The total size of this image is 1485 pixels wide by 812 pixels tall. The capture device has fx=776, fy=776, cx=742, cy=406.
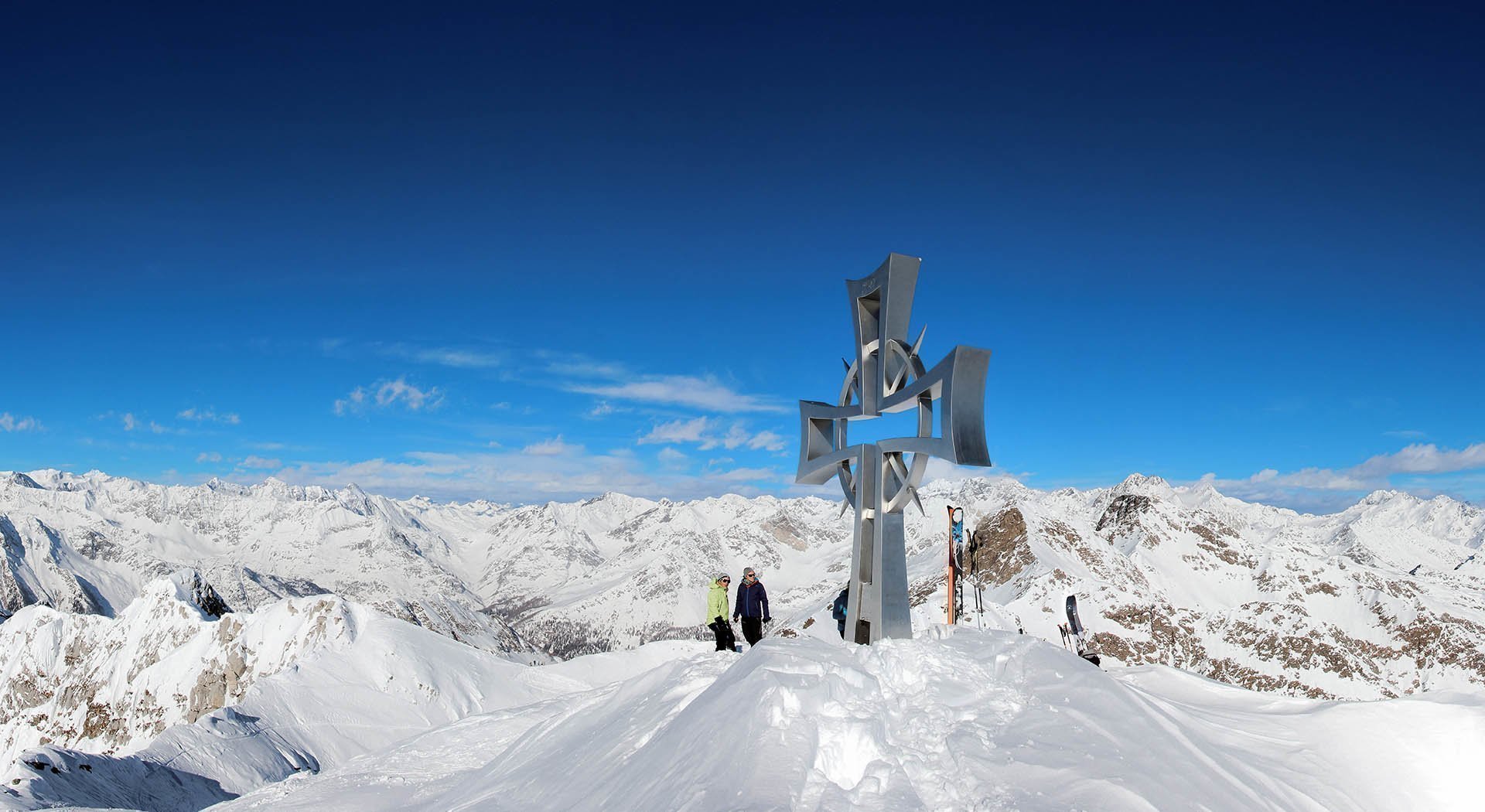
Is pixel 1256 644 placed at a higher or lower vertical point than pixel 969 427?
lower

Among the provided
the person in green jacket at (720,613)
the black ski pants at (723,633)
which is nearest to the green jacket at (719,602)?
the person in green jacket at (720,613)

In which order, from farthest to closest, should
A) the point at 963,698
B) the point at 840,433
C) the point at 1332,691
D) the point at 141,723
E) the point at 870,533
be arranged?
1. the point at 141,723
2. the point at 1332,691
3. the point at 840,433
4. the point at 870,533
5. the point at 963,698

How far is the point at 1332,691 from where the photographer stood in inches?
1666

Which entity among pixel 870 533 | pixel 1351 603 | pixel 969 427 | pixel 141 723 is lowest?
pixel 141 723

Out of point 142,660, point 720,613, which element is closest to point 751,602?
point 720,613

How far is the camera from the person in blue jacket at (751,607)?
2042 cm

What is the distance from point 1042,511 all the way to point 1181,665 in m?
17.4

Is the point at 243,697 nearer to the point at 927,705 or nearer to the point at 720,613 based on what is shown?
the point at 720,613

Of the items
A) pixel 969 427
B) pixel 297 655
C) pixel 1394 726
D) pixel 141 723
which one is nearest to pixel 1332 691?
pixel 1394 726

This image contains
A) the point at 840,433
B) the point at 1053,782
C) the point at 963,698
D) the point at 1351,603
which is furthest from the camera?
the point at 1351,603

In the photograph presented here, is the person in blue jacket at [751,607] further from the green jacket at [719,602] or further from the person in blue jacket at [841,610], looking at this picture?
the person in blue jacket at [841,610]

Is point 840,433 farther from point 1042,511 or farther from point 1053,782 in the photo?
point 1042,511

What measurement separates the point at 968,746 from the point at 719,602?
11.8 meters

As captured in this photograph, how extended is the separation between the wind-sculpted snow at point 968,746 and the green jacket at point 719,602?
179 inches
